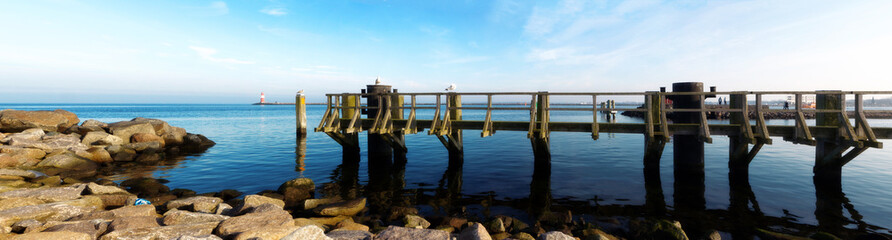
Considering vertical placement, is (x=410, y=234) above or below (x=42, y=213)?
below

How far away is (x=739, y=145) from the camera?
11.2 meters

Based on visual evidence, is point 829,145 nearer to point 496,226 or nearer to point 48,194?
point 496,226

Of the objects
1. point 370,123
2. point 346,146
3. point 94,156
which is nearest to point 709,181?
point 370,123

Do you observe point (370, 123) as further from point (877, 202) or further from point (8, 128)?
point (8, 128)

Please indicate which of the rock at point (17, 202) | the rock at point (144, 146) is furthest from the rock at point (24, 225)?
the rock at point (144, 146)

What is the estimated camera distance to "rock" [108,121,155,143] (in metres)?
18.8

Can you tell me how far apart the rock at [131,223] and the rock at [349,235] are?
2.98 metres

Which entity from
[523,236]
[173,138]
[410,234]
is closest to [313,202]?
[410,234]

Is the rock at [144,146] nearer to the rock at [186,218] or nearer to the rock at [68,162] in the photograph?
the rock at [68,162]

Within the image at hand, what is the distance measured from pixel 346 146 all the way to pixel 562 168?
814 cm

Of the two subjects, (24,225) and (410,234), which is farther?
(24,225)

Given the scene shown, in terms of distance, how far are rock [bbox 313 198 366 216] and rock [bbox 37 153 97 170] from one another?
11.3 m

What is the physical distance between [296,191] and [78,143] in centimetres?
1303

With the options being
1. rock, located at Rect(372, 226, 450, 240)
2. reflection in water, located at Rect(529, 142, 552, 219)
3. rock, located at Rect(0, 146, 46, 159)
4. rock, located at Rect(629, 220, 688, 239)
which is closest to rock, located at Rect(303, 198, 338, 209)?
rock, located at Rect(372, 226, 450, 240)
